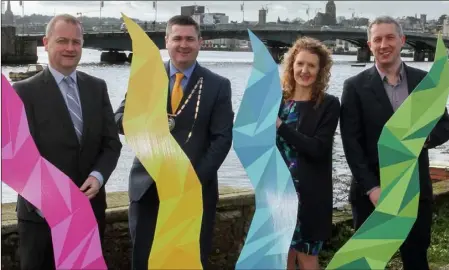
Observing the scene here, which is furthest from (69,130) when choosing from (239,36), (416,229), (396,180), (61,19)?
(239,36)

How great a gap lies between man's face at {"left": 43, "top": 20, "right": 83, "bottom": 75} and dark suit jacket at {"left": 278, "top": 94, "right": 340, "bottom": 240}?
0.94 meters

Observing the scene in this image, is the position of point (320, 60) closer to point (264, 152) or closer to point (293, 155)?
point (293, 155)

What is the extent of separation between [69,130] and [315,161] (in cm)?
112

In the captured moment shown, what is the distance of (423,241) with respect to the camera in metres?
3.44

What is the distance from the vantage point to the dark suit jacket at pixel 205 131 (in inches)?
122

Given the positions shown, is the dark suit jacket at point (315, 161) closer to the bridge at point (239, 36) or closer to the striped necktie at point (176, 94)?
the striped necktie at point (176, 94)

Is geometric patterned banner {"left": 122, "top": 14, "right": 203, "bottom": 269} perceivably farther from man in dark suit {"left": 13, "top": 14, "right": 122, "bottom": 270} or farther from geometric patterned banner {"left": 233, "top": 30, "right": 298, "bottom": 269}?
man in dark suit {"left": 13, "top": 14, "right": 122, "bottom": 270}

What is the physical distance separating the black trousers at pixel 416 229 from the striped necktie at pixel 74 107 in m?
1.37

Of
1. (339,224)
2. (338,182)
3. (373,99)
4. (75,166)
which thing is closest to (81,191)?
(75,166)

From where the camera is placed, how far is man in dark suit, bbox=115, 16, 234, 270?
309 centimetres

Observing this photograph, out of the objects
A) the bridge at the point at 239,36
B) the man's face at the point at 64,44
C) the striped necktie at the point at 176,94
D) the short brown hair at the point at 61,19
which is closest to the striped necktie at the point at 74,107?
the man's face at the point at 64,44

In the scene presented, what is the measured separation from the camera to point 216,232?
444 centimetres

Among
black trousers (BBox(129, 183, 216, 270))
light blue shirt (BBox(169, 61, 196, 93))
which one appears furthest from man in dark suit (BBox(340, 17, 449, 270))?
black trousers (BBox(129, 183, 216, 270))

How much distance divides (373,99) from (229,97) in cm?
68
